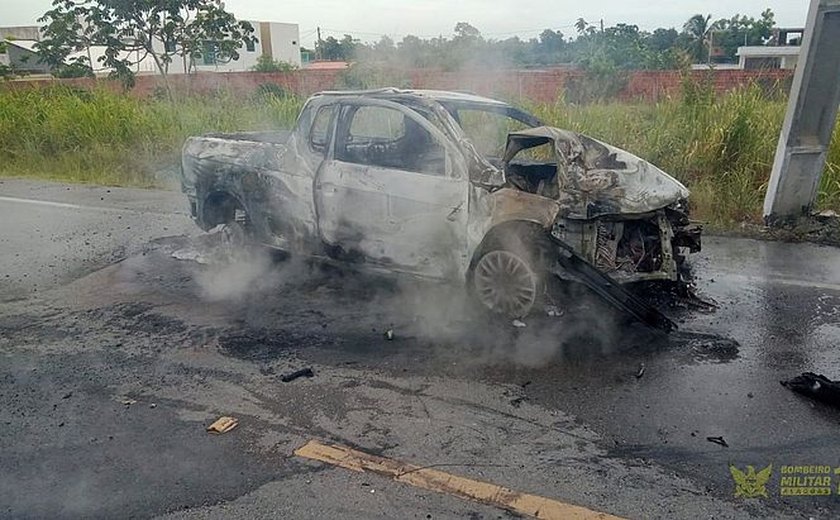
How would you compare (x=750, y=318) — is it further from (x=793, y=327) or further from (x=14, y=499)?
(x=14, y=499)

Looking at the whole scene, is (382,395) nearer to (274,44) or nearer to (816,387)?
(816,387)

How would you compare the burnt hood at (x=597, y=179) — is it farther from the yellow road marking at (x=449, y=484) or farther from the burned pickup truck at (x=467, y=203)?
the yellow road marking at (x=449, y=484)

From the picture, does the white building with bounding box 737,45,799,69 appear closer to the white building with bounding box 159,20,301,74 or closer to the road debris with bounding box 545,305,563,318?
the road debris with bounding box 545,305,563,318

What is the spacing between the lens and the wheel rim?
5.09 m

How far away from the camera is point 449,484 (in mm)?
3266

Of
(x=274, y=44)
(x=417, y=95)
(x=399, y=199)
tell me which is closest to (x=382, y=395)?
(x=399, y=199)

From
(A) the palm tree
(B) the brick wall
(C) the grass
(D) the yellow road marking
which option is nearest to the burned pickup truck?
(D) the yellow road marking

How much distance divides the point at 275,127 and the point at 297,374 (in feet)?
30.3

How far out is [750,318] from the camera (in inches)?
208

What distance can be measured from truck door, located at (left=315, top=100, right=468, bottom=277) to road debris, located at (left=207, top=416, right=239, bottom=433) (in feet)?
6.74

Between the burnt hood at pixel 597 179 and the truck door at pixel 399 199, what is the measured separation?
2.13ft

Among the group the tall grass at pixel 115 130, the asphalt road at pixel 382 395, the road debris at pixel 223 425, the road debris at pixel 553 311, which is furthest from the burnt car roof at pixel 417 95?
the tall grass at pixel 115 130

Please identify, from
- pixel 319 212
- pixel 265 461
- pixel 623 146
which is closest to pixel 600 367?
pixel 265 461

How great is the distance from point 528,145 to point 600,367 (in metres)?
1.89
